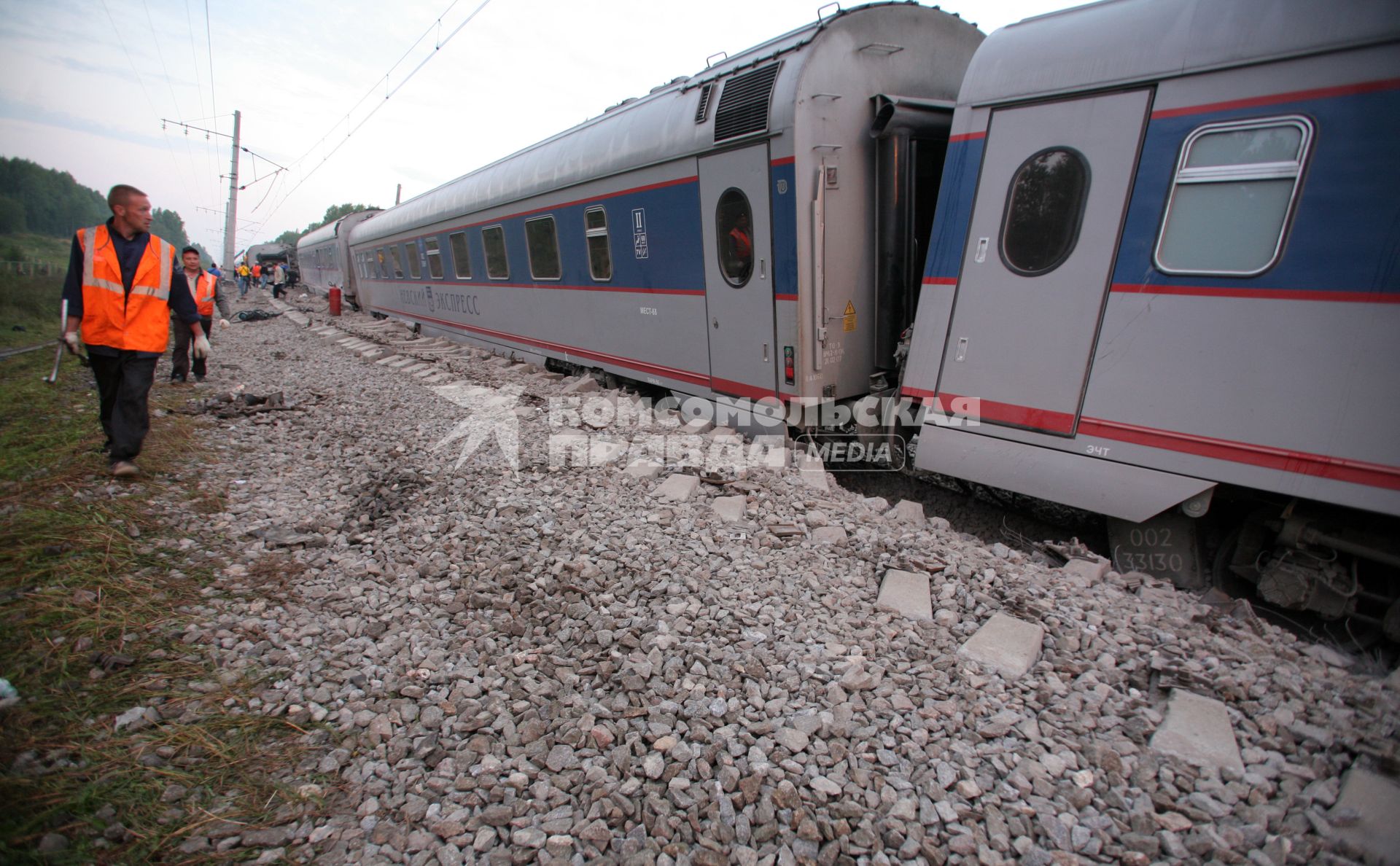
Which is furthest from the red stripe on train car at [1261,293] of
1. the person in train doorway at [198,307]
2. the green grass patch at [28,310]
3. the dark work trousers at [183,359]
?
the green grass patch at [28,310]

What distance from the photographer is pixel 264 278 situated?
4888cm

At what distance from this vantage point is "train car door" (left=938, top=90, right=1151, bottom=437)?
12.1ft

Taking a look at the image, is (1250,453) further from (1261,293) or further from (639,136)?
(639,136)

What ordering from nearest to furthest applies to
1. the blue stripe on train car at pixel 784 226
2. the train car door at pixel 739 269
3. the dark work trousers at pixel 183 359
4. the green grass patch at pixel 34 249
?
the blue stripe on train car at pixel 784 226, the train car door at pixel 739 269, the dark work trousers at pixel 183 359, the green grass patch at pixel 34 249

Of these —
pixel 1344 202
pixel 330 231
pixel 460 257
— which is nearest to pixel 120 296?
pixel 1344 202

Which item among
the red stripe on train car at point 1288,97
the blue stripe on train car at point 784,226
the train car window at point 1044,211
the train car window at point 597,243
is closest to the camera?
the red stripe on train car at point 1288,97

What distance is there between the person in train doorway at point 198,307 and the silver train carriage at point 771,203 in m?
5.45

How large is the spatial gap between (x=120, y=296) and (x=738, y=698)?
18.0ft

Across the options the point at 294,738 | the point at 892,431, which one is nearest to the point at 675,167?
the point at 892,431

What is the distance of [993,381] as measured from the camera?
14.0 ft

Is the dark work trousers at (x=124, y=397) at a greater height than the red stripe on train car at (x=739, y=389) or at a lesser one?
greater

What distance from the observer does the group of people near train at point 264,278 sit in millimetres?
34219

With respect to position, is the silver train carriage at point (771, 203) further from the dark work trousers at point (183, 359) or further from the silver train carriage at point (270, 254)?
the silver train carriage at point (270, 254)

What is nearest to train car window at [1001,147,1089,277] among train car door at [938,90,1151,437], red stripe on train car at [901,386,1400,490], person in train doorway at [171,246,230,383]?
train car door at [938,90,1151,437]
